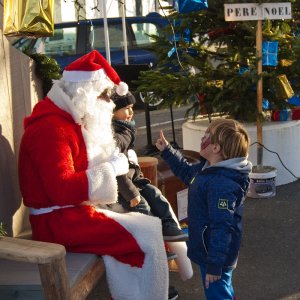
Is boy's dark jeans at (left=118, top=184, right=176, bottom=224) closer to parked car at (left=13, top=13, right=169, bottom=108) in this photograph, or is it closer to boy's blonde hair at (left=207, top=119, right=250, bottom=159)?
boy's blonde hair at (left=207, top=119, right=250, bottom=159)

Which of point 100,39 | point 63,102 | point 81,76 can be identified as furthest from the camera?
point 100,39

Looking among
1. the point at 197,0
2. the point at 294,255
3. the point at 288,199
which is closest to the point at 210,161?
the point at 294,255

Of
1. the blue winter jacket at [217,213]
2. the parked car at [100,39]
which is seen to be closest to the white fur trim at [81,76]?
the blue winter jacket at [217,213]

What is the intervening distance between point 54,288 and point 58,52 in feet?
29.2

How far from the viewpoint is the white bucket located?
17.3ft

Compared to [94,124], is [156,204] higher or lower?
lower

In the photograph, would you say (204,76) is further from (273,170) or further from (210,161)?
(210,161)

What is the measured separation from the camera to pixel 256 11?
5.11m

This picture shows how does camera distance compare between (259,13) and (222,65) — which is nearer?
(259,13)

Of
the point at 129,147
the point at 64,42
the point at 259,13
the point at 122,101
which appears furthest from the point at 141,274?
the point at 64,42

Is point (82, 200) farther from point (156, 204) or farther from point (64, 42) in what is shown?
point (64, 42)

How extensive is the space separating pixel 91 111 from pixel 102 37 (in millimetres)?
8038

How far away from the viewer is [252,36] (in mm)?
5516

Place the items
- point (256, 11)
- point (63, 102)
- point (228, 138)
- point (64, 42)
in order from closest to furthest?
point (228, 138)
point (63, 102)
point (256, 11)
point (64, 42)
